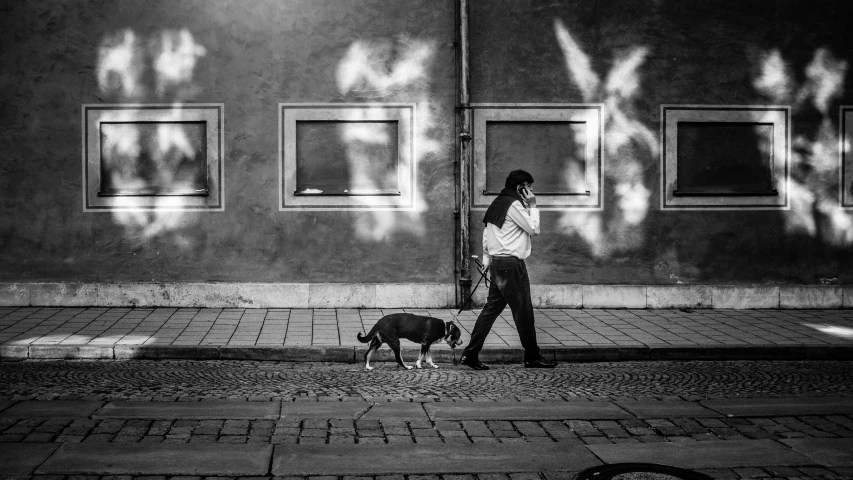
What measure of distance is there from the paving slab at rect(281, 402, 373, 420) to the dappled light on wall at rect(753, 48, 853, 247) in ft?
28.9

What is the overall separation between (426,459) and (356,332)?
5055mm

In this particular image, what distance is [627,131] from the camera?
1279 cm

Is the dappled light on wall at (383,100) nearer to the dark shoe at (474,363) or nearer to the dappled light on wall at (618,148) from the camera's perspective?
the dappled light on wall at (618,148)

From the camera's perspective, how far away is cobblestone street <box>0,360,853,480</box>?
17.2 feet

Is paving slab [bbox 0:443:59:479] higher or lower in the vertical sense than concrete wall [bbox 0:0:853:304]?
lower

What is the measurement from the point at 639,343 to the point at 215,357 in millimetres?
4679

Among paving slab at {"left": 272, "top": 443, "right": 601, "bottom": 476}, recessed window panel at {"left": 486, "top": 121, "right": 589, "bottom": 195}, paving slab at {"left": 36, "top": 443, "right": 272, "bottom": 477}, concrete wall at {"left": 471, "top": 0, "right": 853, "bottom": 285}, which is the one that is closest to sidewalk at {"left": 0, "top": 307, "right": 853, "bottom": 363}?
concrete wall at {"left": 471, "top": 0, "right": 853, "bottom": 285}

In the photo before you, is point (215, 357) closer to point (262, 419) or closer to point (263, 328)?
point (263, 328)

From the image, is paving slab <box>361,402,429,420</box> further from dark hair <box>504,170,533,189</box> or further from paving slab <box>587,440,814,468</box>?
dark hair <box>504,170,533,189</box>

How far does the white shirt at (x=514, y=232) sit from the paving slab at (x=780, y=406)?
7.98ft

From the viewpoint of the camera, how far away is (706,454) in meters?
5.44

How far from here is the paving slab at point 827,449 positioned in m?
5.29

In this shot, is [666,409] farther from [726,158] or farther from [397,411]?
[726,158]

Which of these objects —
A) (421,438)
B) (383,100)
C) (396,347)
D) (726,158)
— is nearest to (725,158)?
(726,158)
